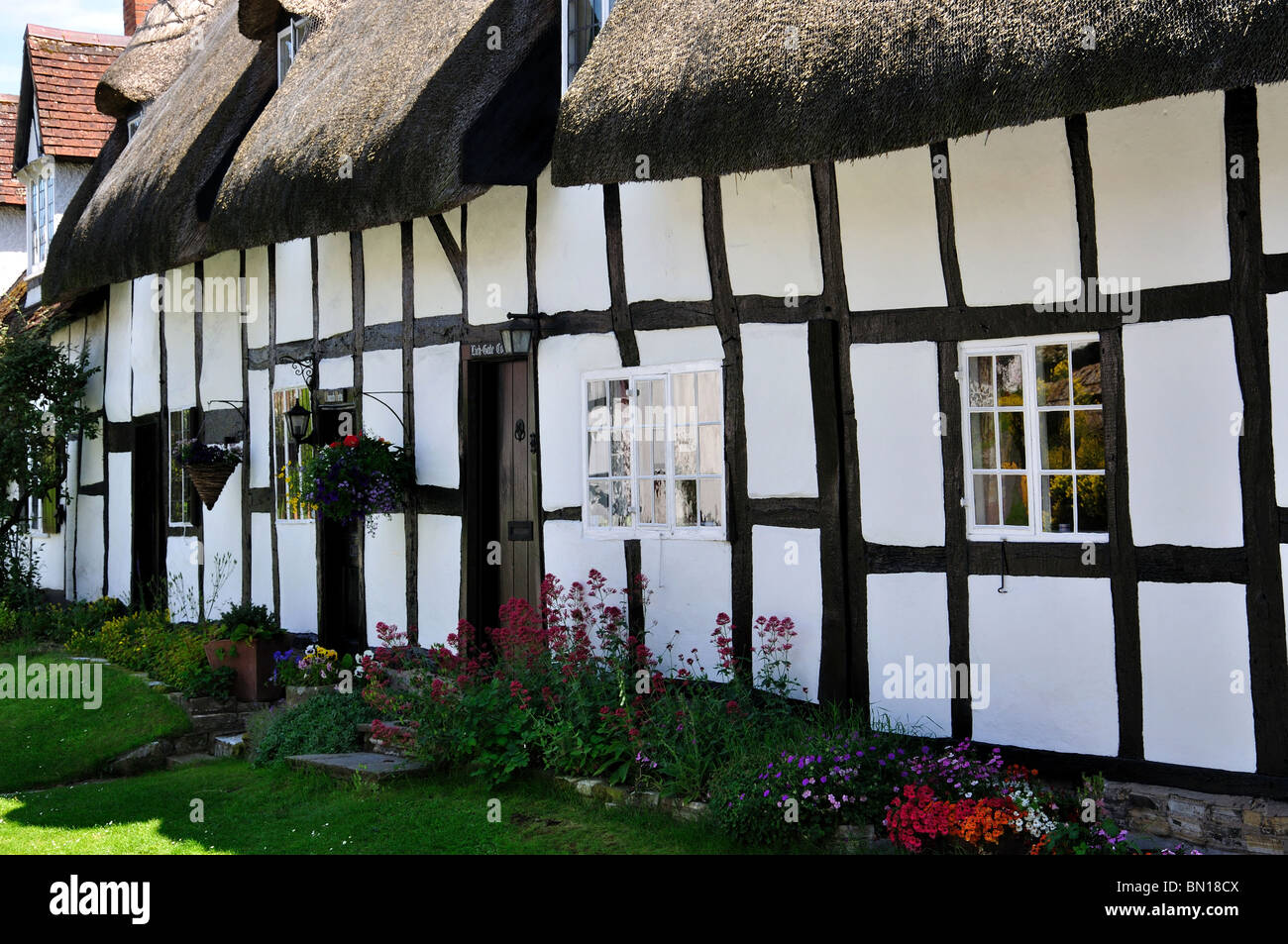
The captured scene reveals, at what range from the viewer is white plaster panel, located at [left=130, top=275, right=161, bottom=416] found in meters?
12.8

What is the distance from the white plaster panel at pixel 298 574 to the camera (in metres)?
10.3

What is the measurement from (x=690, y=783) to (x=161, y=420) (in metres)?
8.27

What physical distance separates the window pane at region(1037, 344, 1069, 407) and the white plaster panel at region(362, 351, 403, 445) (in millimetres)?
4902

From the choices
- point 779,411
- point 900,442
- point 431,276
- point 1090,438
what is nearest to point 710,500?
point 779,411

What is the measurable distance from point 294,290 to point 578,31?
373 centimetres

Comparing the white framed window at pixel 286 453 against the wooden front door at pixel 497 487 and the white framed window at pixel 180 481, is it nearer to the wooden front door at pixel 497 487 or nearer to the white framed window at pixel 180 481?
the white framed window at pixel 180 481

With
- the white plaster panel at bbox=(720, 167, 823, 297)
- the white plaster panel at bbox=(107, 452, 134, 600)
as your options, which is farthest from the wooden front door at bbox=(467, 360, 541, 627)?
the white plaster panel at bbox=(107, 452, 134, 600)

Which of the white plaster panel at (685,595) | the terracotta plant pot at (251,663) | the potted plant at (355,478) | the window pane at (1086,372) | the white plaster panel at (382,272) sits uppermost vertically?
the white plaster panel at (382,272)

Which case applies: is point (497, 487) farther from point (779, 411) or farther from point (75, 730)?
point (75, 730)

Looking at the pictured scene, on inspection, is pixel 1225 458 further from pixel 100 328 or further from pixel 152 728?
pixel 100 328

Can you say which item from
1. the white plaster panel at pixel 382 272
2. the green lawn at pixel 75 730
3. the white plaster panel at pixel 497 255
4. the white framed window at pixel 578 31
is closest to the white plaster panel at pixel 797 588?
the white plaster panel at pixel 497 255

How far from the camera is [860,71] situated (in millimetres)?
5902

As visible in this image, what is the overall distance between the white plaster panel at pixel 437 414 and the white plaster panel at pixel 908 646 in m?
3.46
